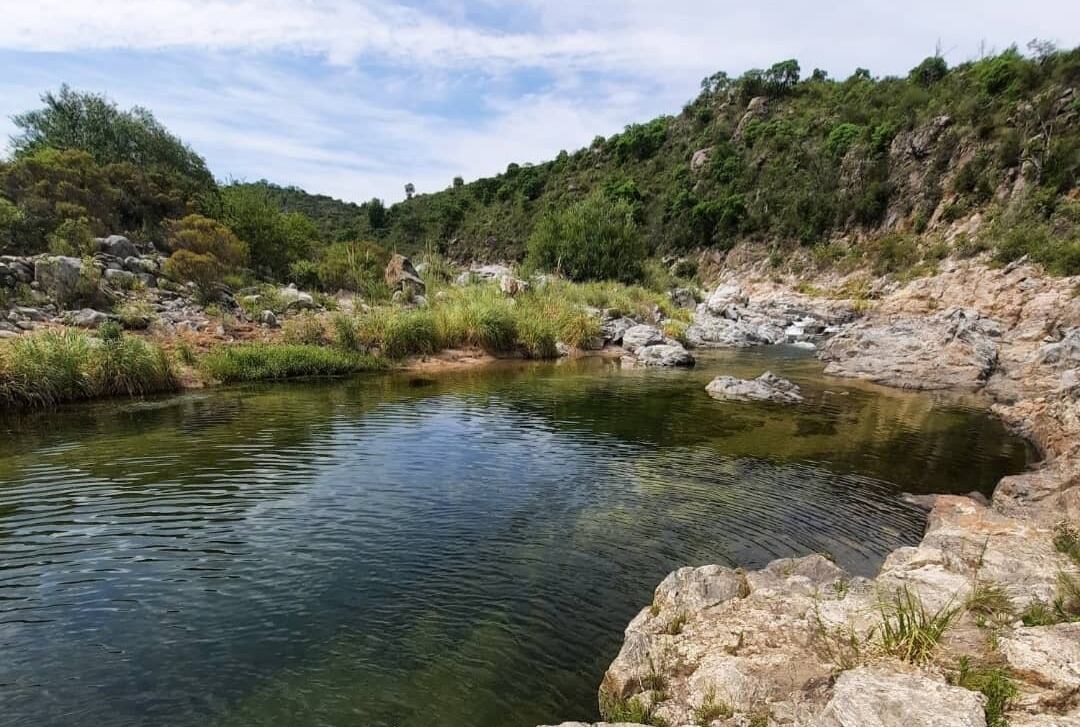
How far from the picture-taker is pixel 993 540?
6.14 metres

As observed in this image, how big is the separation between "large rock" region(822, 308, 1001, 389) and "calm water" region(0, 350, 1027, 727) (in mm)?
6212

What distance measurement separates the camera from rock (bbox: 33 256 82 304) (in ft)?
69.9

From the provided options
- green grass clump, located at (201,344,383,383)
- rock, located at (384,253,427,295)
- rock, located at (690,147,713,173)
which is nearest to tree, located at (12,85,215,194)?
rock, located at (384,253,427,295)

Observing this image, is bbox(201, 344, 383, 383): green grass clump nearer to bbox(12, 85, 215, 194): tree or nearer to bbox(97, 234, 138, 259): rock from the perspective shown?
bbox(97, 234, 138, 259): rock

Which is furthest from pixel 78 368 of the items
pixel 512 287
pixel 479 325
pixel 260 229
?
pixel 260 229

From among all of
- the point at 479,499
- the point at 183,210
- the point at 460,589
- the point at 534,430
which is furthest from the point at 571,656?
the point at 183,210

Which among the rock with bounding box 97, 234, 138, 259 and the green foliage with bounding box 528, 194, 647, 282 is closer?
the rock with bounding box 97, 234, 138, 259

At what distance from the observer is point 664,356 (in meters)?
26.3

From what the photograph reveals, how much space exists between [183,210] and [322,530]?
3982 centimetres

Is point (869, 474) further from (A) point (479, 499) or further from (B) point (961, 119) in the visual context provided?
(B) point (961, 119)

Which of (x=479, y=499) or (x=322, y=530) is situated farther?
(x=479, y=499)

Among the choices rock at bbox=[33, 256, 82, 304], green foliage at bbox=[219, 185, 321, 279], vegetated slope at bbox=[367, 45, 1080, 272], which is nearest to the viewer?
rock at bbox=[33, 256, 82, 304]

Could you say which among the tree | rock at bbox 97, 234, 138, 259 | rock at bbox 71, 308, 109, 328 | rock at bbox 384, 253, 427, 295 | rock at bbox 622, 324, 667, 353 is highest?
the tree

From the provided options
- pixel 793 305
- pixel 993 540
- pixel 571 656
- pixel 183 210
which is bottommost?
pixel 571 656
